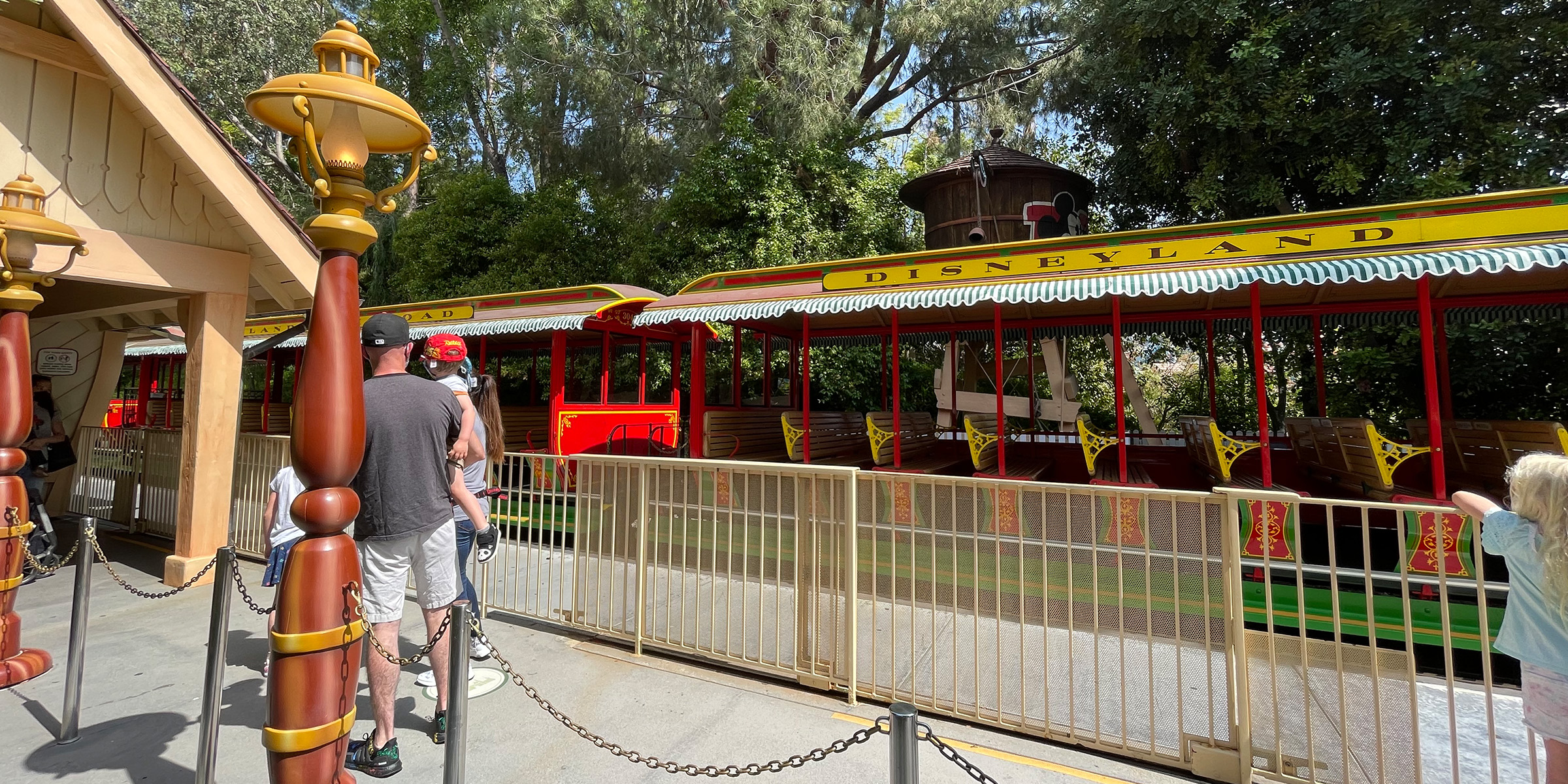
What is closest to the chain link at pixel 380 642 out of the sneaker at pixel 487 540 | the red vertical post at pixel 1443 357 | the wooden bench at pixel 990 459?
the sneaker at pixel 487 540

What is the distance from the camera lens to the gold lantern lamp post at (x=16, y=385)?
4062 mm

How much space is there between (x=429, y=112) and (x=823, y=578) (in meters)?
23.7

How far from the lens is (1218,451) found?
639 centimetres

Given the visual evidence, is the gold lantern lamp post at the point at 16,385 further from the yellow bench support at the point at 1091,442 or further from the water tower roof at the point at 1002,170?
the water tower roof at the point at 1002,170

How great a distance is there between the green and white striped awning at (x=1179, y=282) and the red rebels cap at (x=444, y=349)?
4.08m

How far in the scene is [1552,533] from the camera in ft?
7.70

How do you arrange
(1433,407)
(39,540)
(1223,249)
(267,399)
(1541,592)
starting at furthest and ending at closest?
(267,399), (39,540), (1223,249), (1433,407), (1541,592)

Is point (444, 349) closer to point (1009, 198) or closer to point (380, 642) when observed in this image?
point (380, 642)

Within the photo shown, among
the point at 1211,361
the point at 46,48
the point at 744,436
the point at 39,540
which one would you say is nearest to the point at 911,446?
the point at 744,436

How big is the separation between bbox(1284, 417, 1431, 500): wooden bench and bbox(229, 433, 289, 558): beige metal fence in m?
9.88

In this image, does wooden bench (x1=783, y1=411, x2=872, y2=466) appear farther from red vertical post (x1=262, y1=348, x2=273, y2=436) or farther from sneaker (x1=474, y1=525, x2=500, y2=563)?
red vertical post (x1=262, y1=348, x2=273, y2=436)

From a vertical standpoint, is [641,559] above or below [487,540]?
below

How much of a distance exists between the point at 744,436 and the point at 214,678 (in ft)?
22.4

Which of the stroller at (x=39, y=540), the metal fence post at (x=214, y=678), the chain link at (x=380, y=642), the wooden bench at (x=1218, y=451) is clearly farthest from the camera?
the stroller at (x=39, y=540)
